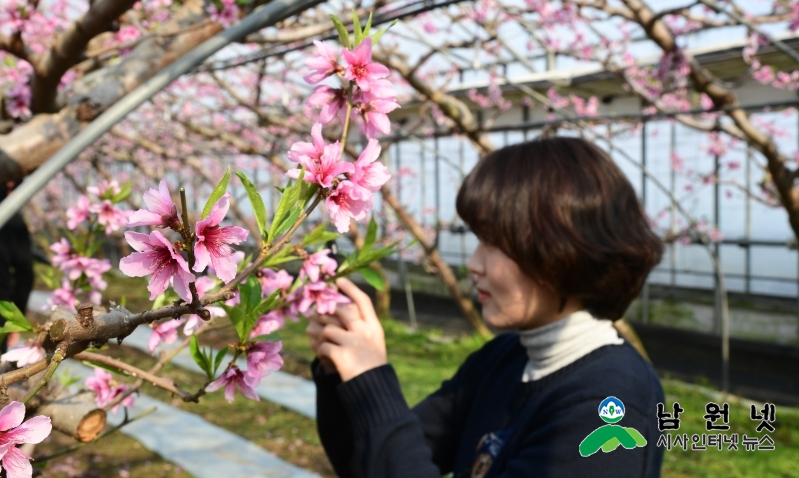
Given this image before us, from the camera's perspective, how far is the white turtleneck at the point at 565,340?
1209 millimetres

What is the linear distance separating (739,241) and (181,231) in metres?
8.67

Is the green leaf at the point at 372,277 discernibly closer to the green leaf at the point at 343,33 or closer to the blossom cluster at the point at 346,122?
the blossom cluster at the point at 346,122

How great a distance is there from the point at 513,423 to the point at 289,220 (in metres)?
0.74

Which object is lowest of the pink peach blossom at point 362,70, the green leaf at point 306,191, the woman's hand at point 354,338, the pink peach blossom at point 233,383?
the woman's hand at point 354,338

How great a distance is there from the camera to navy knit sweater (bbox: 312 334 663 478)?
3.29 feet

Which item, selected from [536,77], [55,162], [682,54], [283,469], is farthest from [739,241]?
[55,162]

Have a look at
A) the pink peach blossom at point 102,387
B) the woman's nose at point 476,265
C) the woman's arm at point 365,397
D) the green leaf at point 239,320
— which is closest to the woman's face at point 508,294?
the woman's nose at point 476,265

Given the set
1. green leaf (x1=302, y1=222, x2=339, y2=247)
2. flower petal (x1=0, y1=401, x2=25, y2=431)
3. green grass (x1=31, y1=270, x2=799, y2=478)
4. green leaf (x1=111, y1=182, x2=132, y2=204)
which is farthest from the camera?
green grass (x1=31, y1=270, x2=799, y2=478)

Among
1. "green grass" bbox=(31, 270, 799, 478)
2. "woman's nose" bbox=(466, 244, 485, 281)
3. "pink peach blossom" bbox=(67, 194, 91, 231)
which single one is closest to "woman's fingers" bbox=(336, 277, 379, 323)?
"woman's nose" bbox=(466, 244, 485, 281)

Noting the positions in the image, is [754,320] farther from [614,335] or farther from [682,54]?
[614,335]

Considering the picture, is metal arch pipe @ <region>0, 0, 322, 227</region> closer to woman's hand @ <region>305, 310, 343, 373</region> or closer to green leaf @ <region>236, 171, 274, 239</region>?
woman's hand @ <region>305, 310, 343, 373</region>

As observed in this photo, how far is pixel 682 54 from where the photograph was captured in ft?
12.6

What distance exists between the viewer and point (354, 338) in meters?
1.14

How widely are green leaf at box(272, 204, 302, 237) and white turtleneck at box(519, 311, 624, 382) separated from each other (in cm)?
70
